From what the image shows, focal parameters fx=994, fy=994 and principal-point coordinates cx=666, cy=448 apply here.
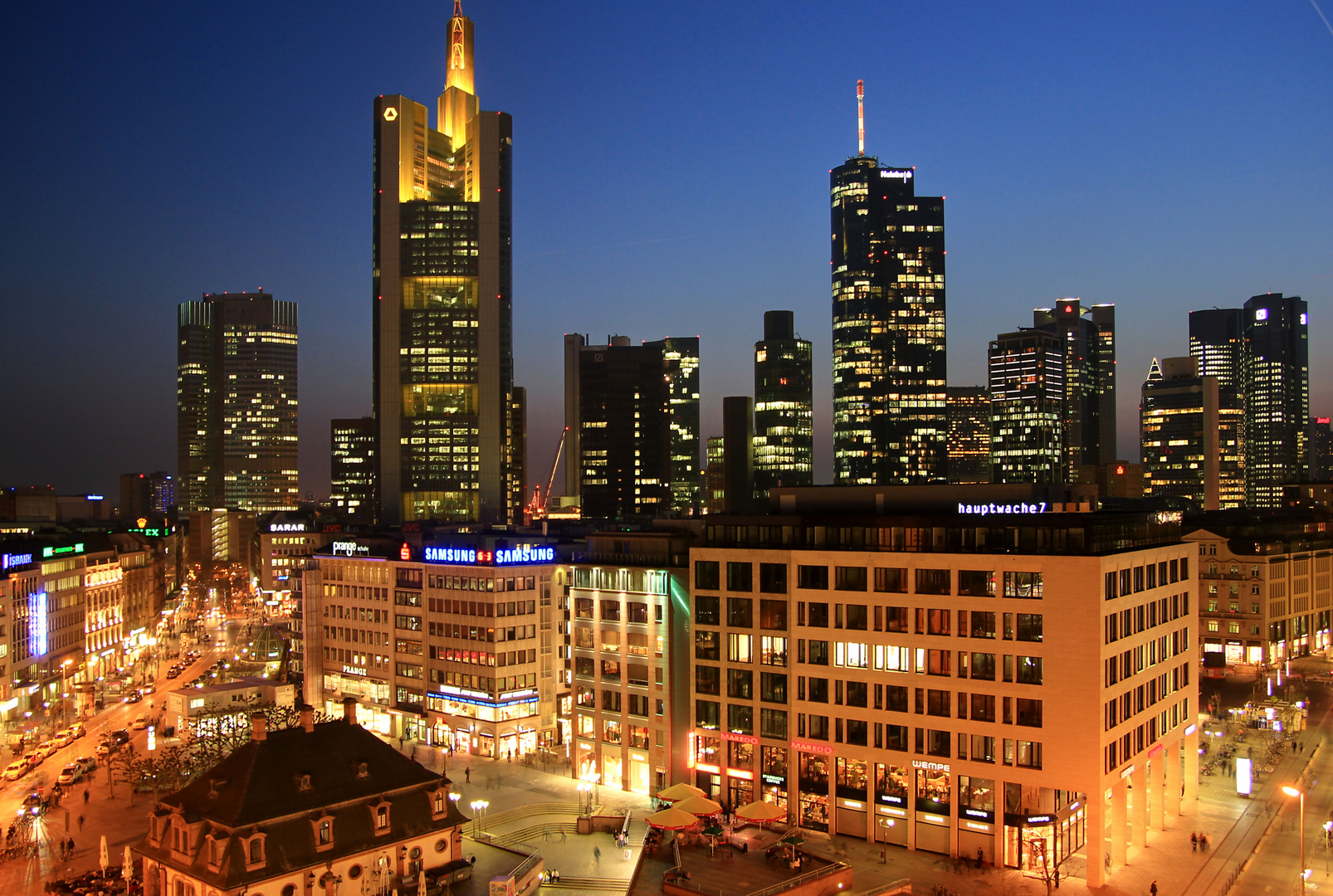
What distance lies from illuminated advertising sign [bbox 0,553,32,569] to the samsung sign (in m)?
128

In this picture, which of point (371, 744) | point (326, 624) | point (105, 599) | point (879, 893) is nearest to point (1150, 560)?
point (879, 893)

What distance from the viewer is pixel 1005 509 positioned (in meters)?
90.1

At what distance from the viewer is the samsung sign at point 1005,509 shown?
90.1 meters

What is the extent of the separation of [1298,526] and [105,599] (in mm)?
215198

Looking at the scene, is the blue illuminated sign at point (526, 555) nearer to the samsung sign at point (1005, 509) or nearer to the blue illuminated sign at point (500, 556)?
the blue illuminated sign at point (500, 556)

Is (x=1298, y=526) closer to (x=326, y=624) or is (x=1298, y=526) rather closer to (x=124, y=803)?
(x=326, y=624)

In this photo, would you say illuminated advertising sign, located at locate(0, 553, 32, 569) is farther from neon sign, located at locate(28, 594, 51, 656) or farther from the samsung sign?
the samsung sign

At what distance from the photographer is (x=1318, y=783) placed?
95812 millimetres

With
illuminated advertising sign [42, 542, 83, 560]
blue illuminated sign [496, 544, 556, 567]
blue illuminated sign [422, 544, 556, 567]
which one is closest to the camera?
blue illuminated sign [496, 544, 556, 567]

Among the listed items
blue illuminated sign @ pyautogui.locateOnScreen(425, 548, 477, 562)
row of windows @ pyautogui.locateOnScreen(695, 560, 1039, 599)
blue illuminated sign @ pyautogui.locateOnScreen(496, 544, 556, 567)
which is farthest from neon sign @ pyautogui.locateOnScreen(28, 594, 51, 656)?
row of windows @ pyautogui.locateOnScreen(695, 560, 1039, 599)

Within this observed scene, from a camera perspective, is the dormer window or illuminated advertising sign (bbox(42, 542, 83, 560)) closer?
the dormer window

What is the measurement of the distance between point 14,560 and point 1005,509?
441ft

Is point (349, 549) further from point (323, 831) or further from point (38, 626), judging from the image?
point (323, 831)

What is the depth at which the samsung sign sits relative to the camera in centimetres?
9012
